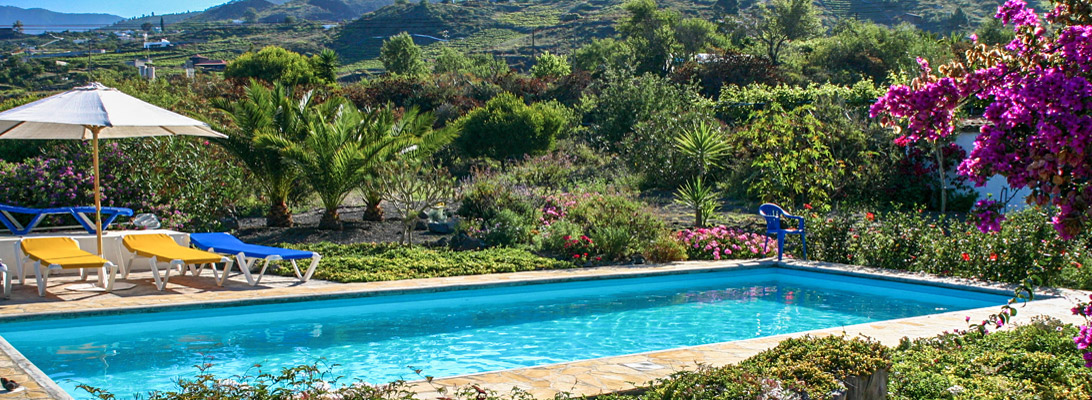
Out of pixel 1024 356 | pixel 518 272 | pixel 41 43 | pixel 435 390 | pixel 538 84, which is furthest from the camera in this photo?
pixel 41 43

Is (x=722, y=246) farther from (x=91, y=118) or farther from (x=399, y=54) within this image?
(x=399, y=54)

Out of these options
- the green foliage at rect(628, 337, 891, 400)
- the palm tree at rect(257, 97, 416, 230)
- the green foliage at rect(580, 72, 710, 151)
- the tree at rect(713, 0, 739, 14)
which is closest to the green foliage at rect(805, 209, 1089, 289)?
the green foliage at rect(628, 337, 891, 400)

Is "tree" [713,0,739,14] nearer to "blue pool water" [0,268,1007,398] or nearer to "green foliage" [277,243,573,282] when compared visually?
"green foliage" [277,243,573,282]

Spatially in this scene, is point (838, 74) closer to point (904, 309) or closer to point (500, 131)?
point (500, 131)

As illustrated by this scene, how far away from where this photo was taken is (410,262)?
1062 cm

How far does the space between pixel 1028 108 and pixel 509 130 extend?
18821 mm

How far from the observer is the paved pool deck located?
17.4 feet

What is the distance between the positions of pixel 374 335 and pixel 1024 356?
5.32 meters

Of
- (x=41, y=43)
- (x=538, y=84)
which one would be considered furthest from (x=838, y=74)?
(x=41, y=43)

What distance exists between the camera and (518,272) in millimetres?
10609

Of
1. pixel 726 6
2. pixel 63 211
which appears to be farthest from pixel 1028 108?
pixel 726 6

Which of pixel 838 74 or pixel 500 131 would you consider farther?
pixel 838 74

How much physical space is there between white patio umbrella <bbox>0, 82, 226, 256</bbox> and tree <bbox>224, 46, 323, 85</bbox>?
30.9 m

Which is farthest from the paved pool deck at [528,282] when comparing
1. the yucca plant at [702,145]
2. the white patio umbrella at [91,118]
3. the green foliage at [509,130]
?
the green foliage at [509,130]
